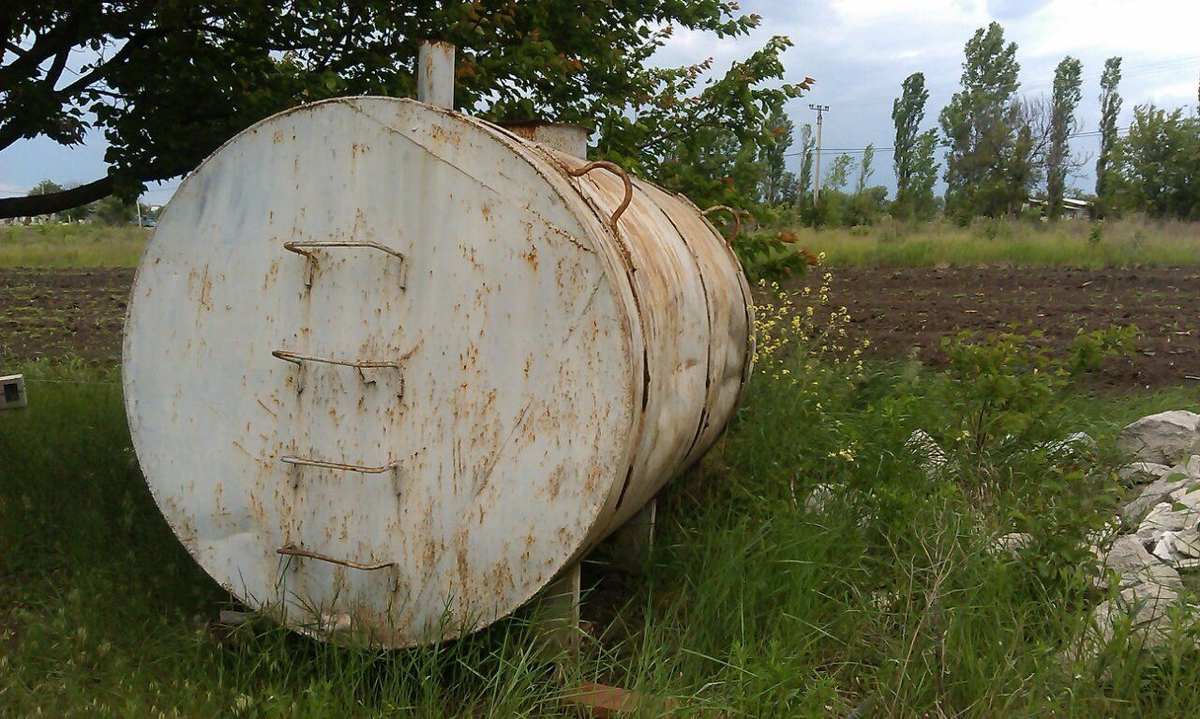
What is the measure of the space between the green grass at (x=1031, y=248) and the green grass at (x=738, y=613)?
451 inches

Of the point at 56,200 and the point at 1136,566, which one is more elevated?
the point at 56,200

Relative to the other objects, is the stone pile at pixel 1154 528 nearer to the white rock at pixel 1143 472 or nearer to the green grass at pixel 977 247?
the white rock at pixel 1143 472

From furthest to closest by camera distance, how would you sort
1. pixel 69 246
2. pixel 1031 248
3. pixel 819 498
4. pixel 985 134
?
pixel 985 134 < pixel 69 246 < pixel 1031 248 < pixel 819 498

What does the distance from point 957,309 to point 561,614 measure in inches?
373

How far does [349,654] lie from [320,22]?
3.14m

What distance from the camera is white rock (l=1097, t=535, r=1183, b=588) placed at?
11.3 ft

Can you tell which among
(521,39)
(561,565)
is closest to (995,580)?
(561,565)

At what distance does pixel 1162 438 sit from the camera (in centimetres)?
513

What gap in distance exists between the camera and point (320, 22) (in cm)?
471

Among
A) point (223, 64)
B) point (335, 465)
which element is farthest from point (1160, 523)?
point (223, 64)

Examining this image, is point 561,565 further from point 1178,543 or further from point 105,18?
point 105,18

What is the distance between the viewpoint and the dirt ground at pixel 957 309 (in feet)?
28.1

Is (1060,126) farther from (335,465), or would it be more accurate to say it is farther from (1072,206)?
(335,465)

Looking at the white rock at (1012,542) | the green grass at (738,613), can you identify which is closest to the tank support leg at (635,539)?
the green grass at (738,613)
